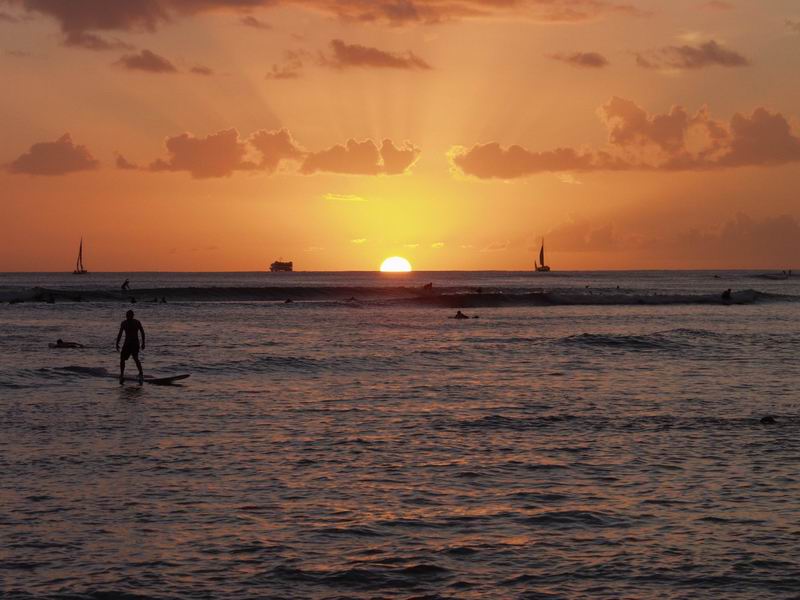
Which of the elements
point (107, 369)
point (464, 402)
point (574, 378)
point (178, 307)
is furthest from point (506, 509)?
point (178, 307)

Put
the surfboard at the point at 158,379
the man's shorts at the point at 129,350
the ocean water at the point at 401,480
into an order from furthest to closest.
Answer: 1. the man's shorts at the point at 129,350
2. the surfboard at the point at 158,379
3. the ocean water at the point at 401,480

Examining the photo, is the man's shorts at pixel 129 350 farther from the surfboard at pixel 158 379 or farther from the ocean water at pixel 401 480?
the ocean water at pixel 401 480

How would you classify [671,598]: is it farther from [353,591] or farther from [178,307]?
[178,307]

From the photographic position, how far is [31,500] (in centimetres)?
1433

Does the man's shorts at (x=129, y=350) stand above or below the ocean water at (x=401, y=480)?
above

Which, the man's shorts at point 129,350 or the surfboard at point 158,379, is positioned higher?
the man's shorts at point 129,350

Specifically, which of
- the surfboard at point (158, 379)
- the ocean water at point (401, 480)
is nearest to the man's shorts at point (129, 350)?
the surfboard at point (158, 379)

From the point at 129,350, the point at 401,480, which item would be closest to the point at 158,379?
the point at 129,350

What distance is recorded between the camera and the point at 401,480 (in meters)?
15.9

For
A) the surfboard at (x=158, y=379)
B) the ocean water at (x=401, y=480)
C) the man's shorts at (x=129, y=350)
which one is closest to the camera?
the ocean water at (x=401, y=480)

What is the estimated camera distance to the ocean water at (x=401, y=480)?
36.9 feet

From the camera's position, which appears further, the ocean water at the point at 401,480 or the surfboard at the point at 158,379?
the surfboard at the point at 158,379

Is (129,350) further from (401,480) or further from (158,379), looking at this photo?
(401,480)

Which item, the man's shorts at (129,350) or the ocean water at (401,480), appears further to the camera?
the man's shorts at (129,350)
